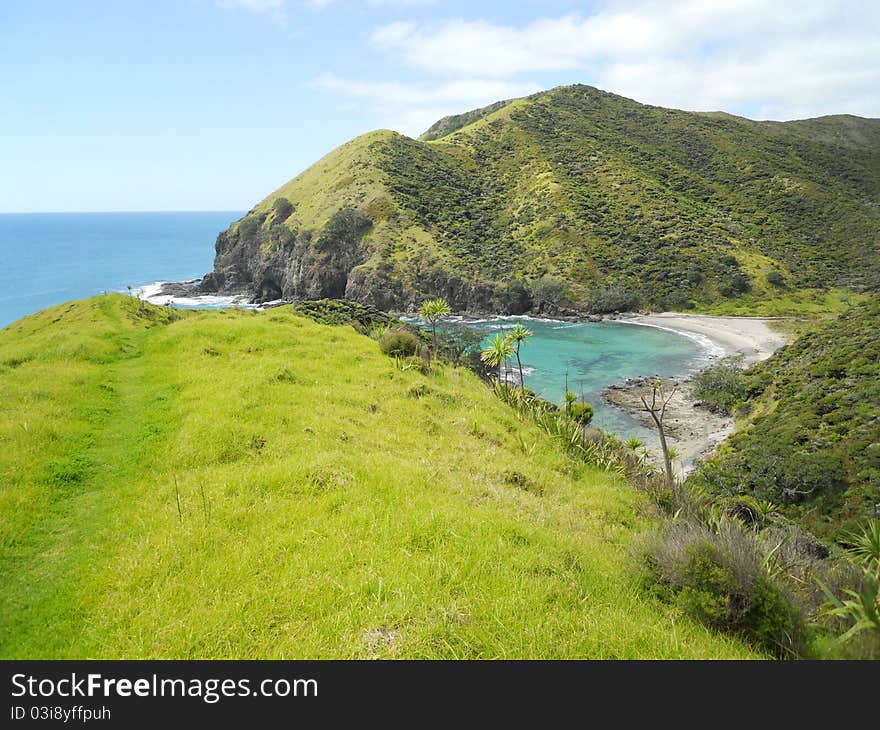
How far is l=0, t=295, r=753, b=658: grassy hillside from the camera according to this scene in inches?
234

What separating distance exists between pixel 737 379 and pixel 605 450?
37634mm

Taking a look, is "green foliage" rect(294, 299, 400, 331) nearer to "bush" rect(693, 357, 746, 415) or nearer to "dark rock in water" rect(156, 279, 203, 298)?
"bush" rect(693, 357, 746, 415)

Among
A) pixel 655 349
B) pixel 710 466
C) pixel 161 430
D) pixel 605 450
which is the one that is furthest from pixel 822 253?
pixel 161 430

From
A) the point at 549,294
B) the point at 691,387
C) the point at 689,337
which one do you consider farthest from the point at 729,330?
the point at 549,294

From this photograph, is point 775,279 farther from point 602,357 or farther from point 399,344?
point 399,344

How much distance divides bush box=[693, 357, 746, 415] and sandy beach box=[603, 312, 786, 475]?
3.34 ft

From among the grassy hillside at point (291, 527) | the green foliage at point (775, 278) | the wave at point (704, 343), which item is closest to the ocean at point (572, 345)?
the wave at point (704, 343)

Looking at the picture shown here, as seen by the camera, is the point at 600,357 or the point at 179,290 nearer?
the point at 600,357

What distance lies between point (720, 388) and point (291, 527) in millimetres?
50218

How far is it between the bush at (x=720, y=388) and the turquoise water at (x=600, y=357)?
7274 millimetres

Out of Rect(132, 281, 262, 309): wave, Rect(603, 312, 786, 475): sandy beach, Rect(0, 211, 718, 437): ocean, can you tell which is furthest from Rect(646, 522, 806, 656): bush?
Rect(132, 281, 262, 309): wave

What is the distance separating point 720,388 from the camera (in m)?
47.7
